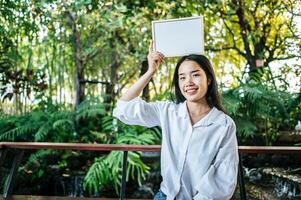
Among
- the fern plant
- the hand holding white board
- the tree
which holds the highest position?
the tree

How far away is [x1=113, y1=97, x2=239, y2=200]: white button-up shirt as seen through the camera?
116cm

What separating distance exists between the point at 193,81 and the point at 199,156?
28 cm

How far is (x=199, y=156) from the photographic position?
3.91 feet

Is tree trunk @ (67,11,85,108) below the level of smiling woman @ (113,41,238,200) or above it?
above

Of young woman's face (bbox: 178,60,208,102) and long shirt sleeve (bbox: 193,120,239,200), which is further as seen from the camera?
young woman's face (bbox: 178,60,208,102)

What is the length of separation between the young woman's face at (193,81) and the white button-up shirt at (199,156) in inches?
2.7

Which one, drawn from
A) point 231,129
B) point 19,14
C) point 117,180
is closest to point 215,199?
point 231,129

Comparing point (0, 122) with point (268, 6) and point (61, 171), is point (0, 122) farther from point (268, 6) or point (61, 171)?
point (268, 6)

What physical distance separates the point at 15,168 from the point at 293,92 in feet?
12.1

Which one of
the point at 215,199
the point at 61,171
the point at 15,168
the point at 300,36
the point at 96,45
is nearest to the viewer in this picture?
the point at 215,199

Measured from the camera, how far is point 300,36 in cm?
449

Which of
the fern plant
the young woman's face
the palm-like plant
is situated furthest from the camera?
the palm-like plant

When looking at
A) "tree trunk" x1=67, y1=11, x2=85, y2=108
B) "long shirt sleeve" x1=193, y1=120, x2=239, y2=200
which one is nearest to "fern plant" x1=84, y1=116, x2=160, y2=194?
"tree trunk" x1=67, y1=11, x2=85, y2=108

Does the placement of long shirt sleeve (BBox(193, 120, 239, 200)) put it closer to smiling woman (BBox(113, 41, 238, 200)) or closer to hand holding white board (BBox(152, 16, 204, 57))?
smiling woman (BBox(113, 41, 238, 200))
